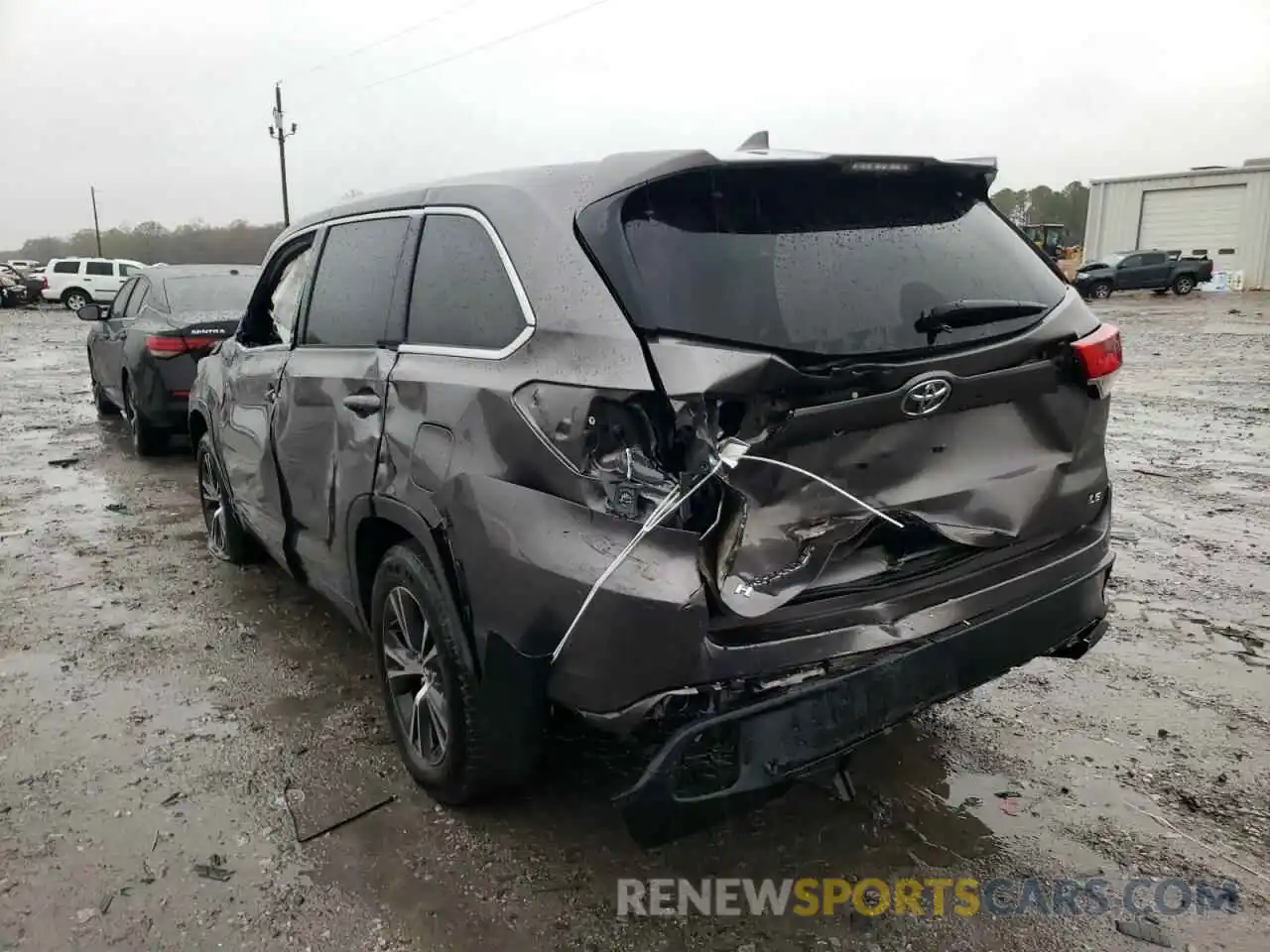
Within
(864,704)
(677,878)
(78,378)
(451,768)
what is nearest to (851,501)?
(864,704)

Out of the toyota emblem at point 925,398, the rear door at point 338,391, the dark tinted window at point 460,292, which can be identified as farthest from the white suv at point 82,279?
the toyota emblem at point 925,398

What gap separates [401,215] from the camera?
3.13m

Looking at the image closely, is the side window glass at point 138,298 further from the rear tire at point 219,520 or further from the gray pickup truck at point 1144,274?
the gray pickup truck at point 1144,274

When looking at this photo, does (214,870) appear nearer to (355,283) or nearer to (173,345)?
(355,283)

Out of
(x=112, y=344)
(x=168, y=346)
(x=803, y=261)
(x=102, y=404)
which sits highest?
(x=803, y=261)

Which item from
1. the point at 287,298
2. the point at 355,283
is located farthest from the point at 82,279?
the point at 355,283

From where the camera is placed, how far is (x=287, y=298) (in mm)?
4113

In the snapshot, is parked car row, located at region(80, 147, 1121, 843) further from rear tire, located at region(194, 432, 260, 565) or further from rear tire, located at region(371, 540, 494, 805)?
rear tire, located at region(194, 432, 260, 565)

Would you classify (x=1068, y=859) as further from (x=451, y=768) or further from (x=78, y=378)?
(x=78, y=378)

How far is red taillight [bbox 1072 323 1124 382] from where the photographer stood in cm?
263

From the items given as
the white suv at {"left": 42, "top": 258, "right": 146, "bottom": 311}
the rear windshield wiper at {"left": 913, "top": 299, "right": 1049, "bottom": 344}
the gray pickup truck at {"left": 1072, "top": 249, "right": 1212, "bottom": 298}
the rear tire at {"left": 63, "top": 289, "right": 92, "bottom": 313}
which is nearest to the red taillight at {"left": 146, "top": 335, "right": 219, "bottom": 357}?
the rear windshield wiper at {"left": 913, "top": 299, "right": 1049, "bottom": 344}

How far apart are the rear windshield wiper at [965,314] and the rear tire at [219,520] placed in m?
3.83

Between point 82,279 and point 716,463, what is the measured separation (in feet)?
123

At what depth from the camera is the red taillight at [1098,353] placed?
263 cm
